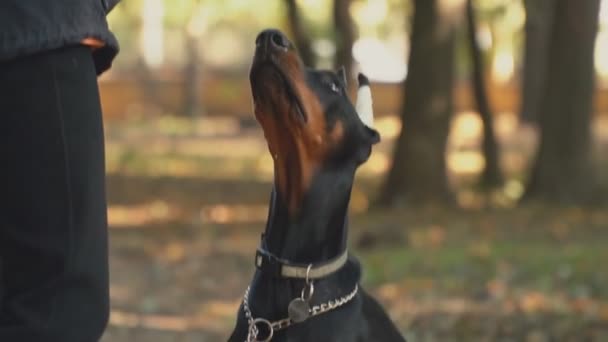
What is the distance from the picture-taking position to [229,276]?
451 inches

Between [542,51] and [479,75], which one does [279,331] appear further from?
[542,51]

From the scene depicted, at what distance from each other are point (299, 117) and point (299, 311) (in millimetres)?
640

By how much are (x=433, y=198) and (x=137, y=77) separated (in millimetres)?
26845

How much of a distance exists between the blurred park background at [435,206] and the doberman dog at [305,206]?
3771 mm

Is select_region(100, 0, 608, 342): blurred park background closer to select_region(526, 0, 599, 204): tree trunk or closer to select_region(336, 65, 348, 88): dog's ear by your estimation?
select_region(526, 0, 599, 204): tree trunk

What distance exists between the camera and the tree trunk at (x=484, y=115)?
60.1 ft

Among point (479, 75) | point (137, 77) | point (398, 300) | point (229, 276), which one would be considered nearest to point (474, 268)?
point (398, 300)

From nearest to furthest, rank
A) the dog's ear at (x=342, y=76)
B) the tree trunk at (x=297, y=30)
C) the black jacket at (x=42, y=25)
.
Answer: the black jacket at (x=42, y=25) < the dog's ear at (x=342, y=76) < the tree trunk at (x=297, y=30)

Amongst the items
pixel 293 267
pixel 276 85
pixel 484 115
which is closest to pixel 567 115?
pixel 484 115

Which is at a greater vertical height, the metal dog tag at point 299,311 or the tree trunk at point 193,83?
the metal dog tag at point 299,311

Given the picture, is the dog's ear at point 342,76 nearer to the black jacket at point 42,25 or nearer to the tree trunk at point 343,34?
the black jacket at point 42,25

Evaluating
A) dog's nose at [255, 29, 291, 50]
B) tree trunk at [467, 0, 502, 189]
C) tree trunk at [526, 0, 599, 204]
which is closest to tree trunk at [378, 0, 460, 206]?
tree trunk at [526, 0, 599, 204]

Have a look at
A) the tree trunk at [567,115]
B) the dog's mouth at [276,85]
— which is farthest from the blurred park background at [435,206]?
the dog's mouth at [276,85]

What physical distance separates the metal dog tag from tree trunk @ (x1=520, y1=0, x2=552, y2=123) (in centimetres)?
1971
